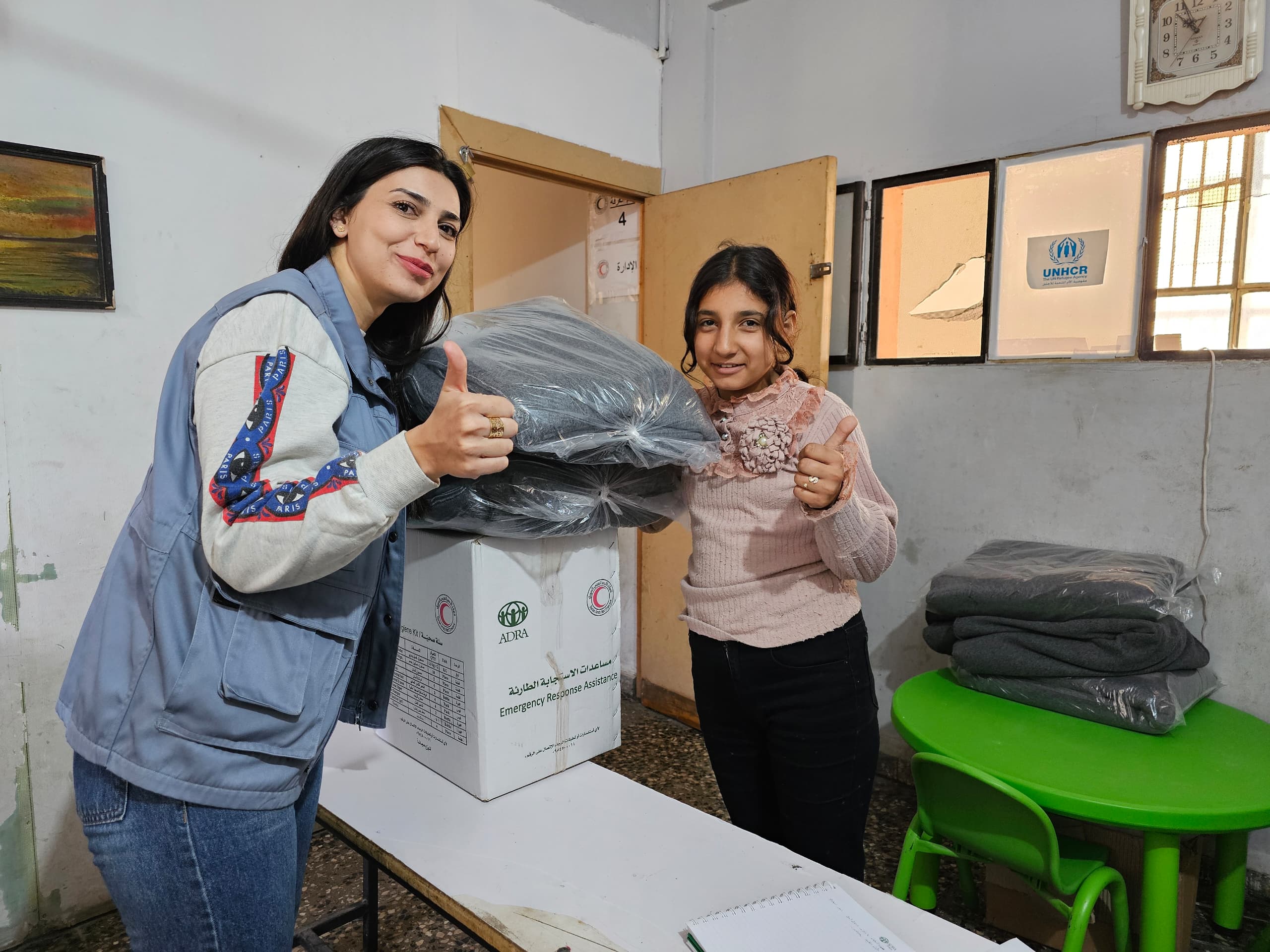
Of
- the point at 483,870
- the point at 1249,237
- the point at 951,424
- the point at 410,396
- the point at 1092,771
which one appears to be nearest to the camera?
the point at 483,870

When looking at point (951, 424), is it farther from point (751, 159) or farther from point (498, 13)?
point (498, 13)

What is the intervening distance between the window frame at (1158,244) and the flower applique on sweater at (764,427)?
1289 mm

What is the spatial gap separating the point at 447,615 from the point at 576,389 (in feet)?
1.35

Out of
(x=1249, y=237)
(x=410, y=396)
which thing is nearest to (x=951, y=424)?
(x=1249, y=237)

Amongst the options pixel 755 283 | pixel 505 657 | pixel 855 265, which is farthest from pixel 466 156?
pixel 505 657

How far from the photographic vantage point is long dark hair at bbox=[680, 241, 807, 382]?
134 cm

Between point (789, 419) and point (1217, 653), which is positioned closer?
point (789, 419)

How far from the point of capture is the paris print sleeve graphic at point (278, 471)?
0.71 metres

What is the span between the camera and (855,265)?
2660 millimetres

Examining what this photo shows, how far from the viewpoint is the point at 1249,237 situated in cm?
195

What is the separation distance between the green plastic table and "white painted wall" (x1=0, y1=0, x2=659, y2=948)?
208 centimetres

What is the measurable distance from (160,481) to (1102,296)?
7.74 ft

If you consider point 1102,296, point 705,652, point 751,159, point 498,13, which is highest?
point 498,13

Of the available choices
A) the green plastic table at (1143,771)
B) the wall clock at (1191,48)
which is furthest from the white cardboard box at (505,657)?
the wall clock at (1191,48)
